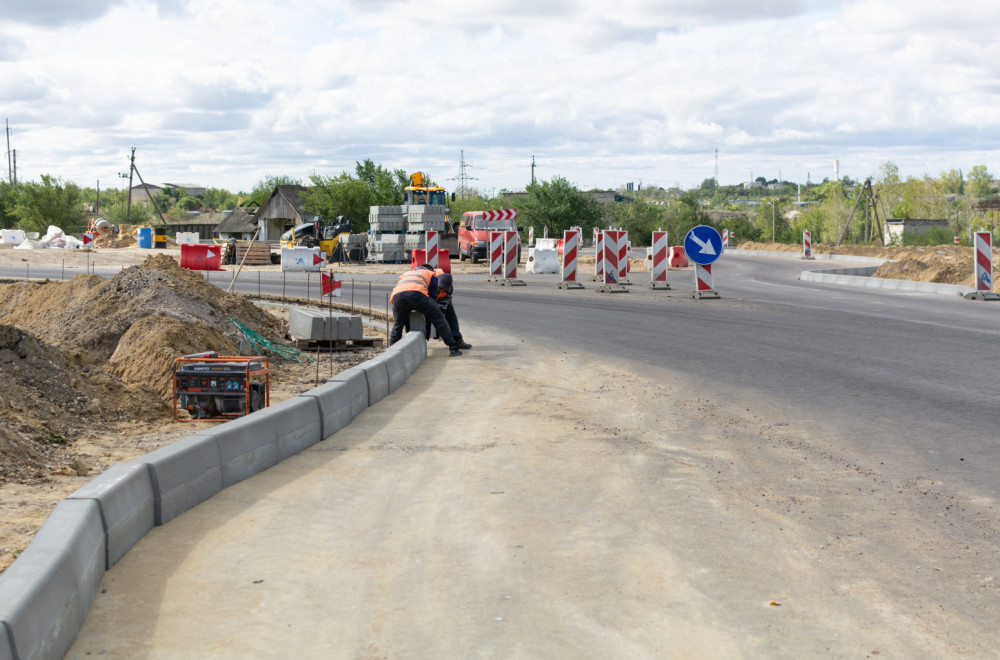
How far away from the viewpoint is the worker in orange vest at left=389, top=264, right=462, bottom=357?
13.6 meters

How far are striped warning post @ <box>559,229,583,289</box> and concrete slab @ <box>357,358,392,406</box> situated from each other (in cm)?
1705

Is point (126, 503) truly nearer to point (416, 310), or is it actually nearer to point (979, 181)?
point (416, 310)

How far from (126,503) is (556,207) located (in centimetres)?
7605

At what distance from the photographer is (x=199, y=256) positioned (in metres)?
30.0

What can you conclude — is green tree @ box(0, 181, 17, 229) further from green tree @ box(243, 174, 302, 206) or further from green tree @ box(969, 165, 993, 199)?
green tree @ box(969, 165, 993, 199)

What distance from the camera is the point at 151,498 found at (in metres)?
5.68

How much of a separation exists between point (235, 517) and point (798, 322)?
1366cm

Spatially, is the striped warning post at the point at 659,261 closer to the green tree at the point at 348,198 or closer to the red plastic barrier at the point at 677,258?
the red plastic barrier at the point at 677,258

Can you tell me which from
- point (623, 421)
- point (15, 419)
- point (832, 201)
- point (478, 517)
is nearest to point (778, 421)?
point (623, 421)

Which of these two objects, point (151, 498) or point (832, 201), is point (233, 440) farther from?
point (832, 201)

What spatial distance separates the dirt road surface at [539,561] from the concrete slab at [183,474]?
0.34 ft

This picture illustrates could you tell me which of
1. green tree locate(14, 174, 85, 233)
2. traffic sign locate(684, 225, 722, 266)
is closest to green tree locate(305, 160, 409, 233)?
green tree locate(14, 174, 85, 233)

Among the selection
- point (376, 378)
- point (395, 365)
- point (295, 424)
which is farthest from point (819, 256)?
point (295, 424)

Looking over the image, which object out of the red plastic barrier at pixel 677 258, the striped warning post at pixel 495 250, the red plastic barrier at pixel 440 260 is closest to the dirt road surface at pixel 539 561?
the red plastic barrier at pixel 440 260
